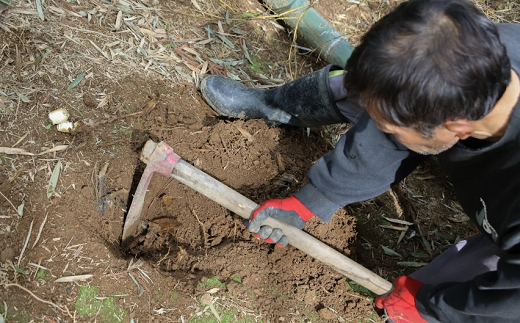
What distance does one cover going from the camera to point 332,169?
230 cm

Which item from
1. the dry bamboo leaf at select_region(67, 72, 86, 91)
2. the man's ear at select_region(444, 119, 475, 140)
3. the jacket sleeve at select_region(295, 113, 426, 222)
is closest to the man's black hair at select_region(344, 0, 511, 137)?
the man's ear at select_region(444, 119, 475, 140)

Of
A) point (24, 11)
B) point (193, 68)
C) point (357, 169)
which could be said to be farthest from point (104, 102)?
point (357, 169)

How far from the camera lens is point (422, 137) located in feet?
5.09

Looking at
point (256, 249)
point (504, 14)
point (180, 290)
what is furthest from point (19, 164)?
point (504, 14)

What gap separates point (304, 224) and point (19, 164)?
62.7 inches

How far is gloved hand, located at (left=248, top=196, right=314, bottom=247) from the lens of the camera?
2.25m

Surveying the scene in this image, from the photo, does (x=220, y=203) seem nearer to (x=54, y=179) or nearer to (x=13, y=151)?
(x=54, y=179)

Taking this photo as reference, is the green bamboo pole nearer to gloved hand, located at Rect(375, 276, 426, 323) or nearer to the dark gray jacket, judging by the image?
the dark gray jacket

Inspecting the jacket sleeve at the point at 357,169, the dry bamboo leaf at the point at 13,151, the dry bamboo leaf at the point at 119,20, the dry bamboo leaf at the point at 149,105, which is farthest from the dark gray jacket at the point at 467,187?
the dry bamboo leaf at the point at 119,20

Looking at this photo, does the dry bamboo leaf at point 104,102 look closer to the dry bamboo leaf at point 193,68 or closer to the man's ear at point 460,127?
the dry bamboo leaf at point 193,68

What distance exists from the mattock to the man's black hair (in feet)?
3.41

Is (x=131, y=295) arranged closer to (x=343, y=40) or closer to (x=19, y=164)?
(x=19, y=164)

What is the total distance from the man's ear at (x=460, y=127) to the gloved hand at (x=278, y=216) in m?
1.03

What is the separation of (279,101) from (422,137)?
1402 mm
